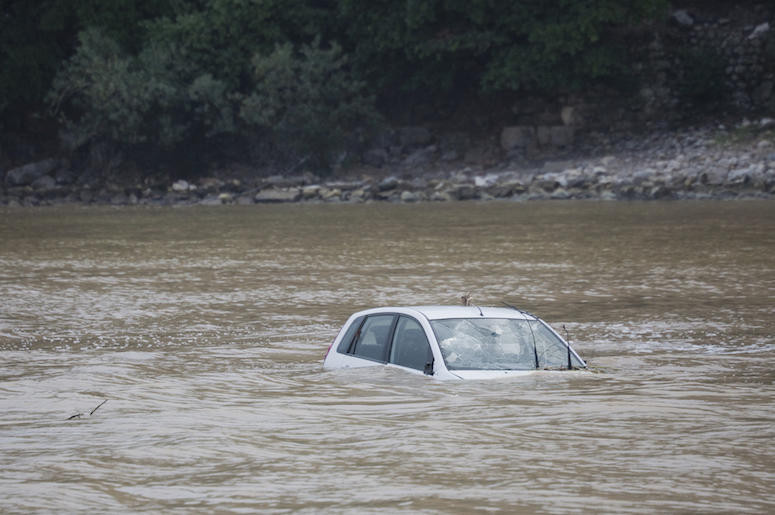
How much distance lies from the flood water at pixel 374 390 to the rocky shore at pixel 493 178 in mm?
19793

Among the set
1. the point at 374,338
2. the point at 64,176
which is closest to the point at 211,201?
the point at 64,176

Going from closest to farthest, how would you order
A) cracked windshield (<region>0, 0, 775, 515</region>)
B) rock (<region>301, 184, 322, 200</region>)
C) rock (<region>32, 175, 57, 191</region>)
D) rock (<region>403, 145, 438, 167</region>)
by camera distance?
cracked windshield (<region>0, 0, 775, 515</region>) → rock (<region>301, 184, 322, 200</region>) → rock (<region>403, 145, 438, 167</region>) → rock (<region>32, 175, 57, 191</region>)

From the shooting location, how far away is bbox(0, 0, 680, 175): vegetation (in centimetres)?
5612

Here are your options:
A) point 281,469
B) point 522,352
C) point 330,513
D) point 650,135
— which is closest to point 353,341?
point 522,352

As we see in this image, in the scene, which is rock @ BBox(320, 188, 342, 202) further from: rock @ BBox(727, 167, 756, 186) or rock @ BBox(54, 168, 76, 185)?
rock @ BBox(727, 167, 756, 186)

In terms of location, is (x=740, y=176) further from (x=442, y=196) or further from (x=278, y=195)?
(x=278, y=195)

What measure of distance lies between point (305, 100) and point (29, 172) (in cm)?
1577

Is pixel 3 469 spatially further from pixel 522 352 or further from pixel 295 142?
pixel 295 142

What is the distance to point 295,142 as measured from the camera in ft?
193

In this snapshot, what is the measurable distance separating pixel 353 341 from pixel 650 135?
4645 cm

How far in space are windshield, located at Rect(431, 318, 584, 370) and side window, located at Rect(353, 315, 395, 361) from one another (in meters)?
0.68

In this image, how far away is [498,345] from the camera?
11656 millimetres

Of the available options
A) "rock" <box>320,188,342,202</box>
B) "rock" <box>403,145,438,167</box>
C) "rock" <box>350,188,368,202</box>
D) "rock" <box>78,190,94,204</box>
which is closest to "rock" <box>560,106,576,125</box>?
"rock" <box>403,145,438,167</box>

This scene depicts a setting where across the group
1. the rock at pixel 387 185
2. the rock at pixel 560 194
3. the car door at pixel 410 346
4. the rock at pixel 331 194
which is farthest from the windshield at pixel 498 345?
the rock at pixel 387 185
